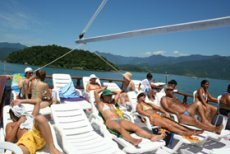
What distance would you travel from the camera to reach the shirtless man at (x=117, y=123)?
3598 mm

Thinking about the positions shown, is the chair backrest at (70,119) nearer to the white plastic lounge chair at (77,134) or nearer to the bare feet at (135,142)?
the white plastic lounge chair at (77,134)

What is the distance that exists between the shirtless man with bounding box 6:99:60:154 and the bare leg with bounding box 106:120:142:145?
111 cm

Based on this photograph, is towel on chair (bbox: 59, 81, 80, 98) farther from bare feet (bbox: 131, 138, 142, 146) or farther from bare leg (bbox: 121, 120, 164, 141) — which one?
bare feet (bbox: 131, 138, 142, 146)

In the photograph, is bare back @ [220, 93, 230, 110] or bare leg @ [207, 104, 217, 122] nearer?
bare back @ [220, 93, 230, 110]

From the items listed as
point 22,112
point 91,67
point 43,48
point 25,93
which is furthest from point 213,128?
point 43,48

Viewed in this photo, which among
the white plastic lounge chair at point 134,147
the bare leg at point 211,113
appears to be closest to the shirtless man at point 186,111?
the bare leg at point 211,113

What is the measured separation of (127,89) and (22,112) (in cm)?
373

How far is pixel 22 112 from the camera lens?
3.31 meters

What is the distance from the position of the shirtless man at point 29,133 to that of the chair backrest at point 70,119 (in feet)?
1.45

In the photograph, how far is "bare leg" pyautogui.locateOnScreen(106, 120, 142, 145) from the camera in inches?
136

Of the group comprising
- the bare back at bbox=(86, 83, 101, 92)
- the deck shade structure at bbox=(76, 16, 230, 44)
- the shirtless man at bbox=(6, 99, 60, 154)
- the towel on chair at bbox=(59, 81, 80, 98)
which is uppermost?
the deck shade structure at bbox=(76, 16, 230, 44)

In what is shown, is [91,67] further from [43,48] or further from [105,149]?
[105,149]

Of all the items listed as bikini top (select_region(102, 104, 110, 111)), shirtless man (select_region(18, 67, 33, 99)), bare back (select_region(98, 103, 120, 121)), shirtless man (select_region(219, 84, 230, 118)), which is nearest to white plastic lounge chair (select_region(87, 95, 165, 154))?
bare back (select_region(98, 103, 120, 121))

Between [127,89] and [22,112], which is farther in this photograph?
[127,89]
